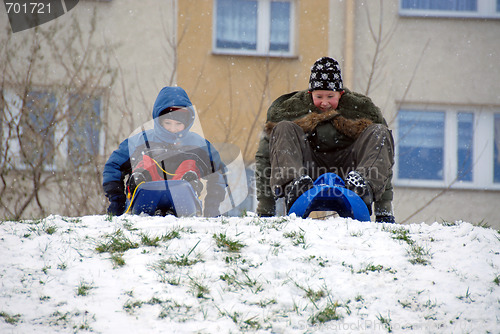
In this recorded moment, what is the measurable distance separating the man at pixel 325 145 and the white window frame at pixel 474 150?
18.0 ft

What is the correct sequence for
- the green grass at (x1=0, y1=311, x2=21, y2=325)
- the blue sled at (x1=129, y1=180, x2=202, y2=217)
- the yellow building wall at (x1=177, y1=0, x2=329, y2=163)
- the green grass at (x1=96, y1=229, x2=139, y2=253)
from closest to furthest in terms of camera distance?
the green grass at (x1=0, y1=311, x2=21, y2=325)
the green grass at (x1=96, y1=229, x2=139, y2=253)
the blue sled at (x1=129, y1=180, x2=202, y2=217)
the yellow building wall at (x1=177, y1=0, x2=329, y2=163)

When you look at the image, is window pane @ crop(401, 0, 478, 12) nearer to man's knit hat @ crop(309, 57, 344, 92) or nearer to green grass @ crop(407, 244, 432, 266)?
man's knit hat @ crop(309, 57, 344, 92)

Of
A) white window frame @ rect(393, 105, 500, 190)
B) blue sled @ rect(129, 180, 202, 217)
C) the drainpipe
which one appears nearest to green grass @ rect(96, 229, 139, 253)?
blue sled @ rect(129, 180, 202, 217)

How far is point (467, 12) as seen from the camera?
9750mm

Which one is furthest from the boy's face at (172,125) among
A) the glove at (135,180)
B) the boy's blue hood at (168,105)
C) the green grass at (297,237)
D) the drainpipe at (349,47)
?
the drainpipe at (349,47)

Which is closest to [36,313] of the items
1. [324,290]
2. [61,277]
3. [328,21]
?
[61,277]

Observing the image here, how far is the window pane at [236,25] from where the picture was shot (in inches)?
375

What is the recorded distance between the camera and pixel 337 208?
368cm

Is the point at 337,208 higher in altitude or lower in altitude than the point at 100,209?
higher

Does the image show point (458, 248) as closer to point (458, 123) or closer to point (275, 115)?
point (275, 115)

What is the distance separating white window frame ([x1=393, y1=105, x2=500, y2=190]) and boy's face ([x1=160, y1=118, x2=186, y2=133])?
5.76 meters

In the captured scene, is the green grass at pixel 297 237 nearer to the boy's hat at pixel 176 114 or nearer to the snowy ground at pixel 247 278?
the snowy ground at pixel 247 278

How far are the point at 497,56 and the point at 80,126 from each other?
6.79 m

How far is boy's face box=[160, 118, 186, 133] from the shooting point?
4.52m
